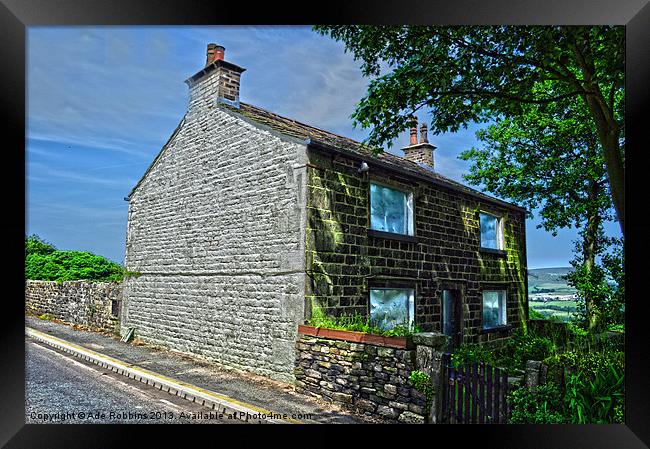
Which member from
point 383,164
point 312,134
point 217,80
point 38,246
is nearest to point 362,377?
point 383,164

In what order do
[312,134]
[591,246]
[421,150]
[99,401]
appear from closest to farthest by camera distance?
1. [99,401]
2. [312,134]
3. [591,246]
4. [421,150]

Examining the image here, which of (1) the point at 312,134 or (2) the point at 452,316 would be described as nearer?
(1) the point at 312,134

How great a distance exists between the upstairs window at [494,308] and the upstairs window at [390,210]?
4273 mm

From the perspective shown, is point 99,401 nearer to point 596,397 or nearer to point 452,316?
point 596,397

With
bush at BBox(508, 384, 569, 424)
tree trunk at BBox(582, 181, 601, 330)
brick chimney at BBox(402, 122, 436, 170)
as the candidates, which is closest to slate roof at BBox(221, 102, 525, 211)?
tree trunk at BBox(582, 181, 601, 330)

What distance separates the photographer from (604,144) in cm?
666

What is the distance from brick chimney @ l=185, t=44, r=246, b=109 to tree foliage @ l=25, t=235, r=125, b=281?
7.75 m

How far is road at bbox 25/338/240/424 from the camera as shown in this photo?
6781mm

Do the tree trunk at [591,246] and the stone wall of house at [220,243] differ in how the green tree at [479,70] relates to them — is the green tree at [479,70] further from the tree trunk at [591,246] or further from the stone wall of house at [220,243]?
the tree trunk at [591,246]

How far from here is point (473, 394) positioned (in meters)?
5.85

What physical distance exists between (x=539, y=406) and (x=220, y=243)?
22.2ft

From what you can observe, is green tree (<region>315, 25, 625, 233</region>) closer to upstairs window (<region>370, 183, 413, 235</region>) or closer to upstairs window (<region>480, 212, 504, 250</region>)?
upstairs window (<region>370, 183, 413, 235</region>)
